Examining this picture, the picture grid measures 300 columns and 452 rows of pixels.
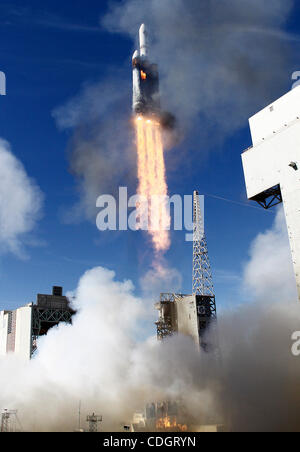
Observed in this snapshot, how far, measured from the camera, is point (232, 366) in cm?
6291

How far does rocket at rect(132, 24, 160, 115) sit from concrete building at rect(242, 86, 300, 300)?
17.5 m

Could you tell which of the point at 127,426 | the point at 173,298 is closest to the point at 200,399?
the point at 127,426

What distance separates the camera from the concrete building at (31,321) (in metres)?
83.8

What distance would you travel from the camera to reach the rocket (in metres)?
59.0

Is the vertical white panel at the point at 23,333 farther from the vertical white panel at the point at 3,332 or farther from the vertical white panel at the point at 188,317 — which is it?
the vertical white panel at the point at 188,317

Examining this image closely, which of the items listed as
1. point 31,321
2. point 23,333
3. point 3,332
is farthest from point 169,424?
point 3,332

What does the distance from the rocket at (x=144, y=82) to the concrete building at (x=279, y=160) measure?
17475 mm

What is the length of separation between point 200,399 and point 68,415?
1911 centimetres

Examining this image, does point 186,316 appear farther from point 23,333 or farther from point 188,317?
point 23,333

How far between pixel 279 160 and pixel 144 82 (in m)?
25.6

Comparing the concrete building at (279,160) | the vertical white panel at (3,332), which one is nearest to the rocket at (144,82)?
the concrete building at (279,160)

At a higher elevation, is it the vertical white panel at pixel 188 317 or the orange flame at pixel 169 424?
the vertical white panel at pixel 188 317

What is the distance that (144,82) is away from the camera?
195 ft
